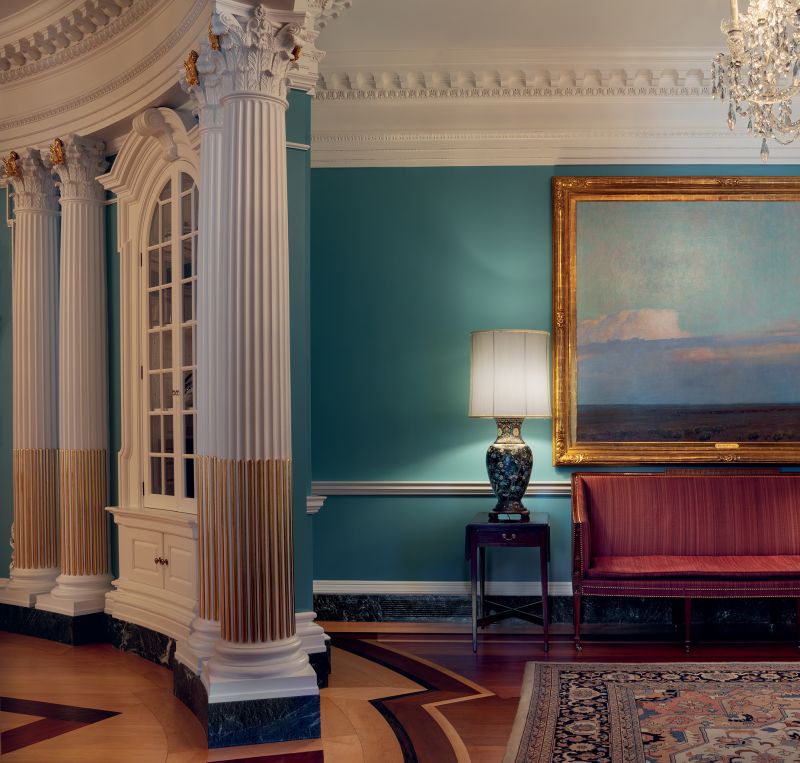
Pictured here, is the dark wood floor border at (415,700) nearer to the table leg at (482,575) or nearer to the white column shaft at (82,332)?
the table leg at (482,575)

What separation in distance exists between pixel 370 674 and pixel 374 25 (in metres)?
3.68

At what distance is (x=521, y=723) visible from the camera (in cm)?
388

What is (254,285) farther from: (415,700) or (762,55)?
(762,55)

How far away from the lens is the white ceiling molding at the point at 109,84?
173 inches

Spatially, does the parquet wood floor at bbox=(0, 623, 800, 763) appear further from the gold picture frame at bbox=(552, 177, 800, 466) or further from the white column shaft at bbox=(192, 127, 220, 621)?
the gold picture frame at bbox=(552, 177, 800, 466)

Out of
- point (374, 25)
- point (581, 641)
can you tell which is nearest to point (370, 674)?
point (581, 641)

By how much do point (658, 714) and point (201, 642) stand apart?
2.05 m

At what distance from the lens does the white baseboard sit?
5805mm

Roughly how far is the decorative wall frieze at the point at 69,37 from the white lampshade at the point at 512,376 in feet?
8.66

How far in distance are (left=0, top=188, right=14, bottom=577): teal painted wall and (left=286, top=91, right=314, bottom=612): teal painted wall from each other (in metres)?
2.59

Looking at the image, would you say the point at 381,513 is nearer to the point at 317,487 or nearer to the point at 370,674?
the point at 317,487

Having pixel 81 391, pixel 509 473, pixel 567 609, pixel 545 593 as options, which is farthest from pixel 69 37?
pixel 567 609

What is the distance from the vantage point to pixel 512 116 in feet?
19.4

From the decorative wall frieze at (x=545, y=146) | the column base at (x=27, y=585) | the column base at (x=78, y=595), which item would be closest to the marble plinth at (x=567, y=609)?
the column base at (x=78, y=595)
